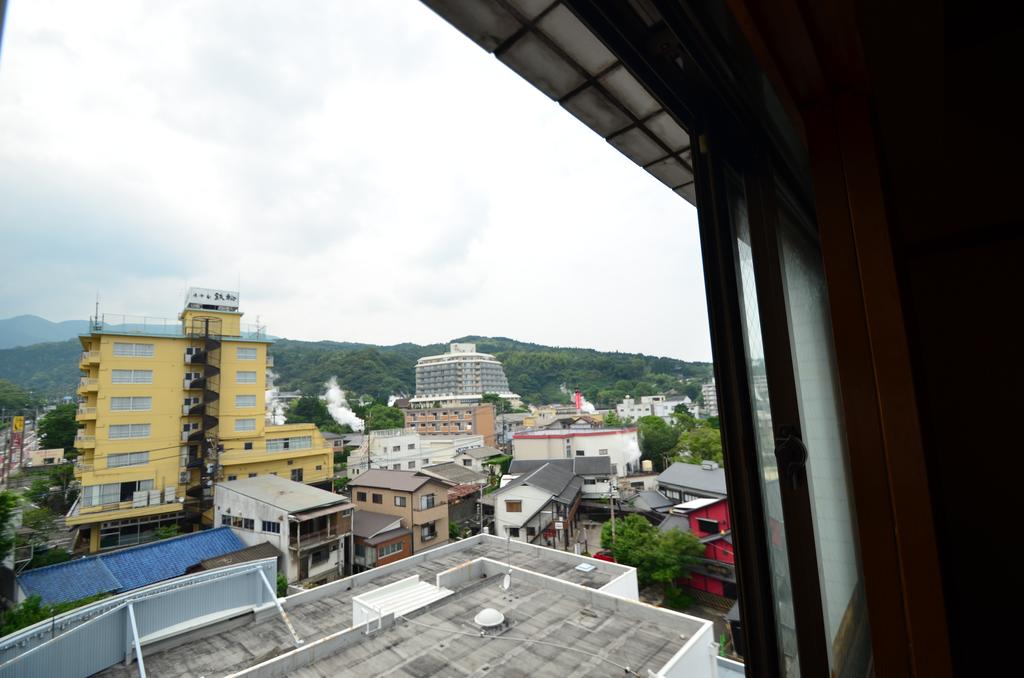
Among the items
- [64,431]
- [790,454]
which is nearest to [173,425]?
[64,431]

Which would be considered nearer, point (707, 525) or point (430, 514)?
point (707, 525)

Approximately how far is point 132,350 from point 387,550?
23.8ft

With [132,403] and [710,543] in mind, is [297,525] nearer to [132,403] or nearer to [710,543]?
[132,403]

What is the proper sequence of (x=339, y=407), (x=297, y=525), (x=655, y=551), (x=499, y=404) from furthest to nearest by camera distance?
1. (x=499, y=404)
2. (x=339, y=407)
3. (x=297, y=525)
4. (x=655, y=551)

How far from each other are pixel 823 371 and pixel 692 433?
16.8m

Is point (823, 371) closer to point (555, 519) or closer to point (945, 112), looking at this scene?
point (945, 112)

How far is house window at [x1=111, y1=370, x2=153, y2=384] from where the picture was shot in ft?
29.2

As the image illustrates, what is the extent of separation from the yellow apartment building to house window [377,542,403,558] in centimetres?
449

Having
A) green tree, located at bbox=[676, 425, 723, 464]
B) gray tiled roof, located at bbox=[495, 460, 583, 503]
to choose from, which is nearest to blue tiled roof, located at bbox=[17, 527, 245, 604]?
gray tiled roof, located at bbox=[495, 460, 583, 503]

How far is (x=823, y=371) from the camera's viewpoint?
72cm

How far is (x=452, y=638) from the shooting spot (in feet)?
15.6

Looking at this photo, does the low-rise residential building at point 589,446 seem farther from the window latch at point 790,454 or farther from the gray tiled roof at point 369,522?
the window latch at point 790,454

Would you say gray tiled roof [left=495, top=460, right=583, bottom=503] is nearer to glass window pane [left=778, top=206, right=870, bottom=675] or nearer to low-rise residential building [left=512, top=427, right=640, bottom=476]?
low-rise residential building [left=512, top=427, right=640, bottom=476]

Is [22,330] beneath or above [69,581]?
above
